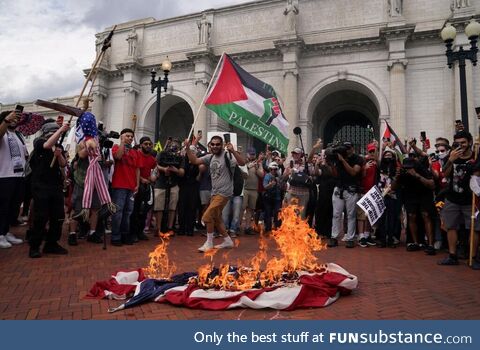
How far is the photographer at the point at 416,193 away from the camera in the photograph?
22.4 feet

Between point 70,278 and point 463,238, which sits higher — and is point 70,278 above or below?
below

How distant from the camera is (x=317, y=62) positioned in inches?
857

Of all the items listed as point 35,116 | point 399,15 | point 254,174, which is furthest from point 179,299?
point 399,15

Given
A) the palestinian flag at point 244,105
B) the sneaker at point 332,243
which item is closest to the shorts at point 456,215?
the sneaker at point 332,243

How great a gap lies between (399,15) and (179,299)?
21.4m

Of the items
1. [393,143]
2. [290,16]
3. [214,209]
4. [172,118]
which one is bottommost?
[214,209]

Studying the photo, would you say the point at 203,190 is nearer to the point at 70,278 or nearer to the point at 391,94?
the point at 70,278

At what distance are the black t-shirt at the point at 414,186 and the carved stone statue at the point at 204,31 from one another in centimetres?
2025

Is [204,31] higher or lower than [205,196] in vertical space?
higher

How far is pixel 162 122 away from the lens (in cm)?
2984

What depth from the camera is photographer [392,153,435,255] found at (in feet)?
22.4

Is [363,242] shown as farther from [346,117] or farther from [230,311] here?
[346,117]

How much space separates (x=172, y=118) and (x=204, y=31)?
29.0 ft

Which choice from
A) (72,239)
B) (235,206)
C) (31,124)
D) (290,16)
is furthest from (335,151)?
(290,16)
